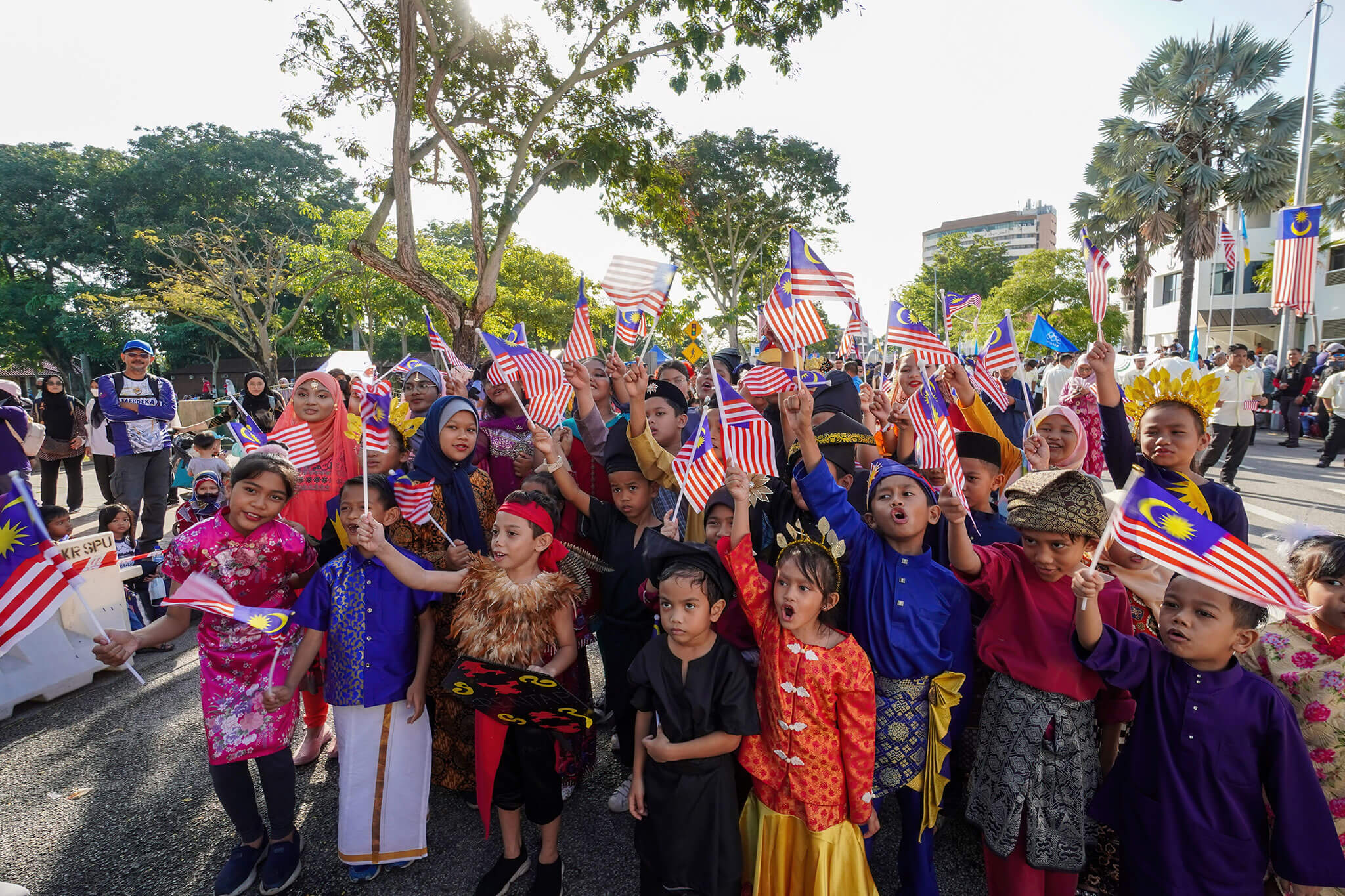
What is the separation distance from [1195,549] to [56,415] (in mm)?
11869

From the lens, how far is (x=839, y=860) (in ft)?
7.61

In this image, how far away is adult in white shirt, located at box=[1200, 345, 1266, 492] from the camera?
9.06 meters

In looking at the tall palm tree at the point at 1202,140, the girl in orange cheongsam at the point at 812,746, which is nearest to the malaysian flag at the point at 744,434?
the girl in orange cheongsam at the point at 812,746

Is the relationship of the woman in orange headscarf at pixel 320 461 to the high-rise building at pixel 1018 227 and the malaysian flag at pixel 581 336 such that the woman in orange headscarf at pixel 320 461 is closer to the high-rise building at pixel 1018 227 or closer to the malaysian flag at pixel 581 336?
the malaysian flag at pixel 581 336

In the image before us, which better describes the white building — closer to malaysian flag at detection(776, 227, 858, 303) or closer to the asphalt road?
malaysian flag at detection(776, 227, 858, 303)

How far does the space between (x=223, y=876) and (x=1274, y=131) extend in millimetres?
28841

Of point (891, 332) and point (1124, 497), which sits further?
point (891, 332)

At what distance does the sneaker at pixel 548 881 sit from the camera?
106 inches

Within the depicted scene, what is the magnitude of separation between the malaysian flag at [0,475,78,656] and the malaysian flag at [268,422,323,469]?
51.7 inches

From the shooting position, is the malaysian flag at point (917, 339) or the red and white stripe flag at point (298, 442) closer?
the red and white stripe flag at point (298, 442)

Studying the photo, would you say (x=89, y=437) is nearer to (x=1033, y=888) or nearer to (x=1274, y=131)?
(x=1033, y=888)

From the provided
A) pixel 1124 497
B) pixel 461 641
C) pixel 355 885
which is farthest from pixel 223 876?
pixel 1124 497

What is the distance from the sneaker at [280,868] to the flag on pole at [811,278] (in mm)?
3621

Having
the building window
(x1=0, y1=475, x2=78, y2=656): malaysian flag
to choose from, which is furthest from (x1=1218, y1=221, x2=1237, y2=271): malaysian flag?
the building window
